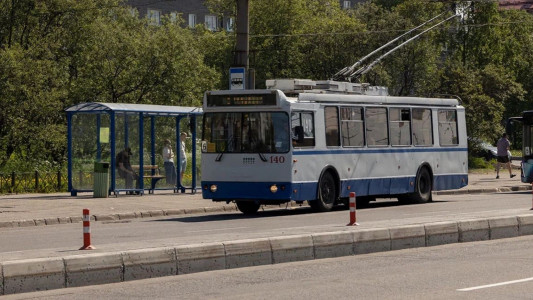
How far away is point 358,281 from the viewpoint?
12.2 metres

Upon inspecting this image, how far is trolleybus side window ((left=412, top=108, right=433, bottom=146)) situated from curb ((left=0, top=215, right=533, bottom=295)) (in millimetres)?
10136

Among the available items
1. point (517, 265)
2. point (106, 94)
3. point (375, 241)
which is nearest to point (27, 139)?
point (106, 94)

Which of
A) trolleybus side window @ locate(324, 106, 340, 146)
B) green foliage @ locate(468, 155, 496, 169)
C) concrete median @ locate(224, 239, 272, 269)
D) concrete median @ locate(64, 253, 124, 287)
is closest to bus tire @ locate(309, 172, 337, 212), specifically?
trolleybus side window @ locate(324, 106, 340, 146)

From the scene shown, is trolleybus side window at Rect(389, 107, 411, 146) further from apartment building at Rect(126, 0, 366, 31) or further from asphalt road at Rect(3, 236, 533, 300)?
apartment building at Rect(126, 0, 366, 31)

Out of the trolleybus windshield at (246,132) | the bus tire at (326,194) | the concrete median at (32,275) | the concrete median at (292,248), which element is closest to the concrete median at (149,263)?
the concrete median at (32,275)

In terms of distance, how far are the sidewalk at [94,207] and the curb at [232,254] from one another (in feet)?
31.3

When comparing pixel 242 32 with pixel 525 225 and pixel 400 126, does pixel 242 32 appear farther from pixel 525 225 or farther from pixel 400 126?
pixel 525 225

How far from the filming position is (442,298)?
35.0 ft

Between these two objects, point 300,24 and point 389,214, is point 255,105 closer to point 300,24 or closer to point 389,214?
point 389,214

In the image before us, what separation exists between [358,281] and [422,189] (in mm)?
16911

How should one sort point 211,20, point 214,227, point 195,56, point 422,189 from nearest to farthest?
point 214,227 < point 422,189 < point 195,56 < point 211,20

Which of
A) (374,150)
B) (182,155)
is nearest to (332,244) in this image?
(374,150)

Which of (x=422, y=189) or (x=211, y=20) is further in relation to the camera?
(x=211, y=20)

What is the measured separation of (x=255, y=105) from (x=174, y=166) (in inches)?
360
